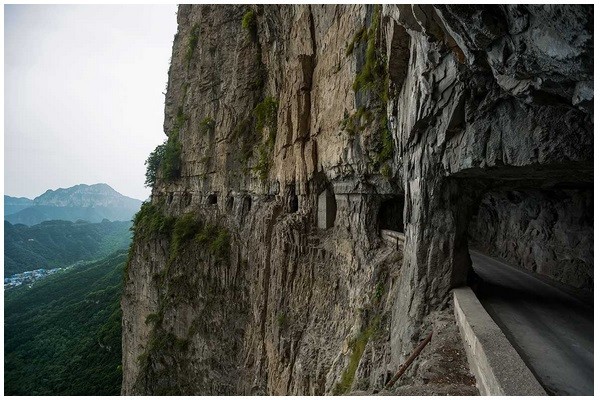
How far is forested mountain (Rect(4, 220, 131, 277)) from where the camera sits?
8531 cm

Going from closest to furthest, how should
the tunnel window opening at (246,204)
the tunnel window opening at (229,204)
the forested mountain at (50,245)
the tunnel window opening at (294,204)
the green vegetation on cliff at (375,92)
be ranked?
the green vegetation on cliff at (375,92) → the tunnel window opening at (294,204) → the tunnel window opening at (246,204) → the tunnel window opening at (229,204) → the forested mountain at (50,245)

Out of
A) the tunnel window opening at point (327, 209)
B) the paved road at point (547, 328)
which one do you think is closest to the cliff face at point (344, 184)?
the tunnel window opening at point (327, 209)

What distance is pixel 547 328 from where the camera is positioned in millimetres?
7762

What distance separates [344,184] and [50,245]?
378 ft

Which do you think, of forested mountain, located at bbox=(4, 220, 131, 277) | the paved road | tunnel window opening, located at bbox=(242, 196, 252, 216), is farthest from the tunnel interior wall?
forested mountain, located at bbox=(4, 220, 131, 277)

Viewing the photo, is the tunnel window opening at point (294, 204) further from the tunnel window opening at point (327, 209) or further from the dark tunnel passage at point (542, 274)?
the dark tunnel passage at point (542, 274)

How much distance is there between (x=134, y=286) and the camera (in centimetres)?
3525

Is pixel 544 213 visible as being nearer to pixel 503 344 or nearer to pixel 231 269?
pixel 503 344

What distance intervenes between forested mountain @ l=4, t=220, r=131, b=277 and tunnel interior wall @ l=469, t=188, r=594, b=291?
335 feet

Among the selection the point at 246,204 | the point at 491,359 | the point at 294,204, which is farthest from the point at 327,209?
the point at 491,359

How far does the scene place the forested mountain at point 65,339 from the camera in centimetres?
3591

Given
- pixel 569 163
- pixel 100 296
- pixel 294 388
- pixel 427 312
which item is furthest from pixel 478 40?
pixel 100 296

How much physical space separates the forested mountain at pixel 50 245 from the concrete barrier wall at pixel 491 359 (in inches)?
4066

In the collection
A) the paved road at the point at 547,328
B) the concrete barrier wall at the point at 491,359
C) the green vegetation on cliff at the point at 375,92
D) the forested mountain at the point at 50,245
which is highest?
the green vegetation on cliff at the point at 375,92
